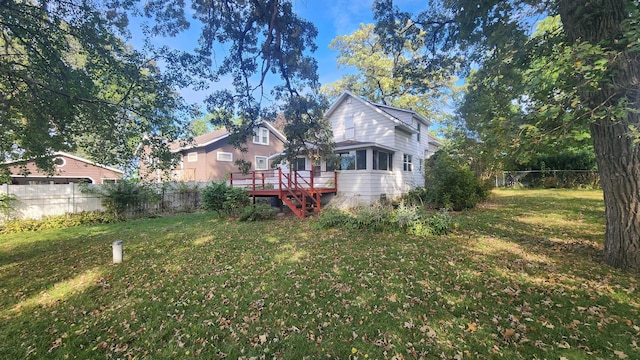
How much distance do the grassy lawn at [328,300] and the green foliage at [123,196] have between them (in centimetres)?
484

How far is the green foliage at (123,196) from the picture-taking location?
1162 centimetres

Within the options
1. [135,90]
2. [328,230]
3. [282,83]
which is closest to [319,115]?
[282,83]

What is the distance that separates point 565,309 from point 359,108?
13.8 metres

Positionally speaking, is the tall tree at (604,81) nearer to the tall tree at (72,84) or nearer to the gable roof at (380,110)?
the tall tree at (72,84)

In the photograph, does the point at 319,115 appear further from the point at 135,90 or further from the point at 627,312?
the point at 627,312

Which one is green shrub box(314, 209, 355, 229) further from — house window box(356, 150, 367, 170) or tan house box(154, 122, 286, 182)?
tan house box(154, 122, 286, 182)

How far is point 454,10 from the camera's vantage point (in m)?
6.55

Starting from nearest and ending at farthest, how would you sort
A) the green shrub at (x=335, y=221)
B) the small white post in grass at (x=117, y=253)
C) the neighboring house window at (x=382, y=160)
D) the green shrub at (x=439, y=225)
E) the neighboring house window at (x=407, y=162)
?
the small white post in grass at (x=117, y=253), the green shrub at (x=439, y=225), the green shrub at (x=335, y=221), the neighboring house window at (x=382, y=160), the neighboring house window at (x=407, y=162)

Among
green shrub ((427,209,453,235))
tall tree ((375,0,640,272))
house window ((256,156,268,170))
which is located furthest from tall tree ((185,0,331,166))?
house window ((256,156,268,170))

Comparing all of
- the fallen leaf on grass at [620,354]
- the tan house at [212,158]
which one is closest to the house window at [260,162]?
the tan house at [212,158]

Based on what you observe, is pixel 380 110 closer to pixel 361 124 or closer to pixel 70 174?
pixel 361 124

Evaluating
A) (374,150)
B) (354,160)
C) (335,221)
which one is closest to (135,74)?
(335,221)

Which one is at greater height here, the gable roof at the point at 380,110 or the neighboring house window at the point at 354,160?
the gable roof at the point at 380,110

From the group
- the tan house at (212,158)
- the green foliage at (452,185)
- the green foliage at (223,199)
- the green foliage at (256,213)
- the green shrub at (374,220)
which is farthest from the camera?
the tan house at (212,158)
